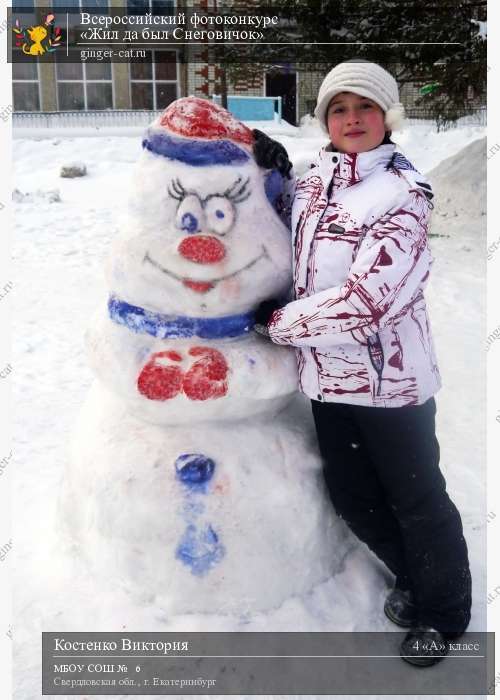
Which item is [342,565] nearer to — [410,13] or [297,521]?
[297,521]

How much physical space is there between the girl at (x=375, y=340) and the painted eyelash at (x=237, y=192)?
0.36 ft

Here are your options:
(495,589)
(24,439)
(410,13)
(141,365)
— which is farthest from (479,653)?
(410,13)

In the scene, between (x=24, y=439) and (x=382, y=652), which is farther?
(x=24, y=439)

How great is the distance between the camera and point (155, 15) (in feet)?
8.29

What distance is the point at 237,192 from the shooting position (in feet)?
6.17

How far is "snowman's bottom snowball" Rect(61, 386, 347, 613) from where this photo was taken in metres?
1.97

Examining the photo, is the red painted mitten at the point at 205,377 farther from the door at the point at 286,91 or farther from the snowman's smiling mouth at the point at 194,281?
the door at the point at 286,91

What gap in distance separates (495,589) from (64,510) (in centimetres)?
135

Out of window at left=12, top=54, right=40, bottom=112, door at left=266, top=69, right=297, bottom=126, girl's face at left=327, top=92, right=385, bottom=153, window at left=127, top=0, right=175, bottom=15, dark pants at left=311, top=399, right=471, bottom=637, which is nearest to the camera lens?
girl's face at left=327, top=92, right=385, bottom=153

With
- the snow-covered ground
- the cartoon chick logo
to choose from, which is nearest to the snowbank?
the snow-covered ground

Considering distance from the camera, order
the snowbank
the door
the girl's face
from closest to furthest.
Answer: the girl's face < the door < the snowbank

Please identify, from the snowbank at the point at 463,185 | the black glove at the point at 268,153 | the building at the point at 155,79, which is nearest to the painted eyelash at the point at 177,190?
the black glove at the point at 268,153

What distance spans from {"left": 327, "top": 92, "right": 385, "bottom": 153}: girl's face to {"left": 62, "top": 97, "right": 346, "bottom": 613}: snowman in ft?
0.79

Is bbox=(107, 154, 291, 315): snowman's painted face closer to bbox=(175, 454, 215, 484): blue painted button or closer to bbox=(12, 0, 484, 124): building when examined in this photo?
bbox=(175, 454, 215, 484): blue painted button
